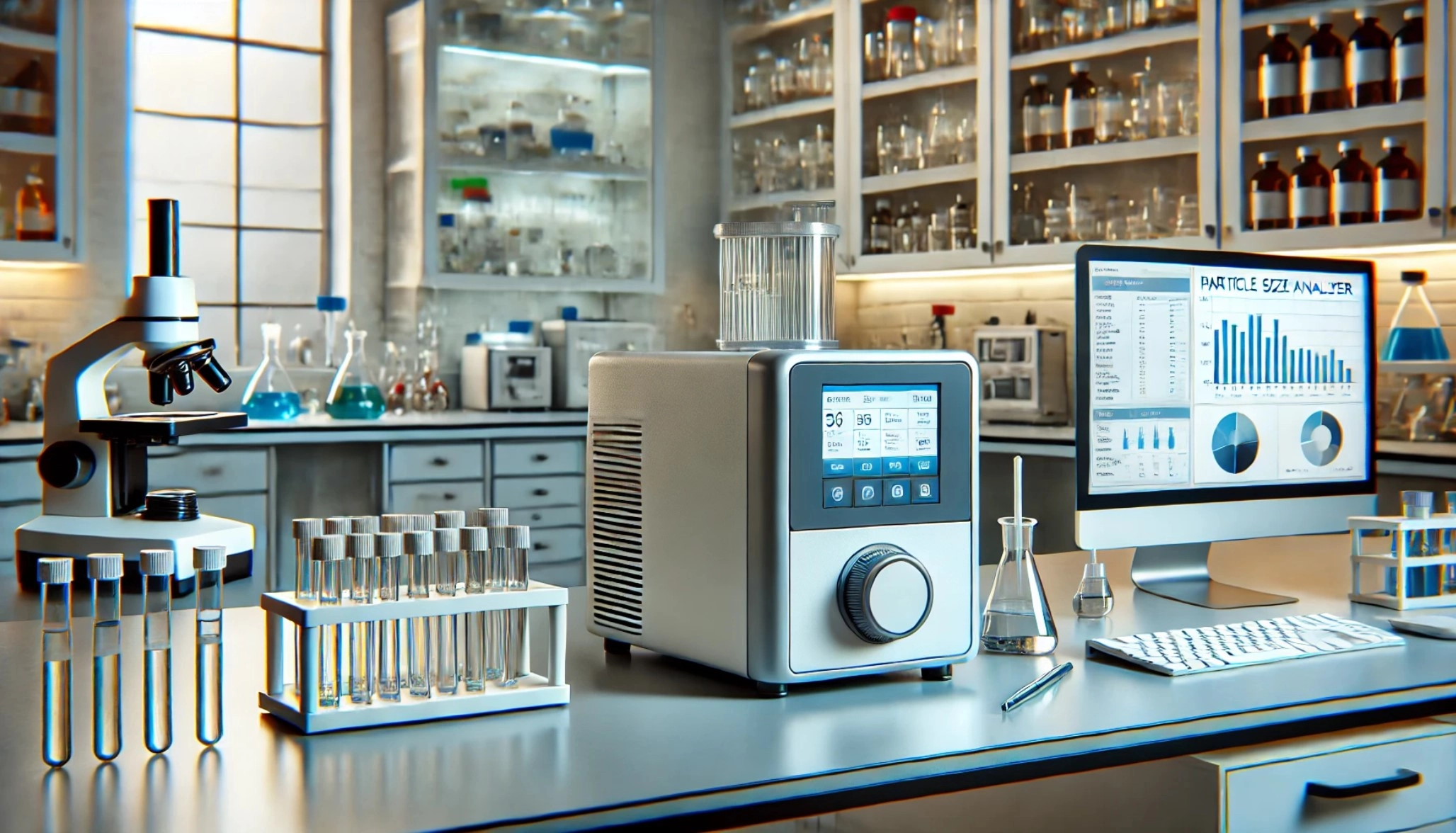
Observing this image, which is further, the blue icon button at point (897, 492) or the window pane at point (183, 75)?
the window pane at point (183, 75)

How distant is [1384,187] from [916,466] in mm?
2700

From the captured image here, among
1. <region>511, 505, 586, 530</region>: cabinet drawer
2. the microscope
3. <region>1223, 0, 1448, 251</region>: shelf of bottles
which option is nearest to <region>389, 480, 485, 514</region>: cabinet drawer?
<region>511, 505, 586, 530</region>: cabinet drawer

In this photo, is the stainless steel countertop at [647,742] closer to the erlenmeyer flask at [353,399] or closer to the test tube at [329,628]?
the test tube at [329,628]

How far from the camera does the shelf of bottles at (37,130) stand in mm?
3967

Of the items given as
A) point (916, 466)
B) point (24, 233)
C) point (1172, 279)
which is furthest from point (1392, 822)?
point (24, 233)

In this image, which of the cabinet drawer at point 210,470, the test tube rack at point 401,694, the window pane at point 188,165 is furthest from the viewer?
the window pane at point 188,165

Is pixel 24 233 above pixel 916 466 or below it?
above

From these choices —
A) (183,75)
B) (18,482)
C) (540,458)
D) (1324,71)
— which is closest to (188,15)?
(183,75)

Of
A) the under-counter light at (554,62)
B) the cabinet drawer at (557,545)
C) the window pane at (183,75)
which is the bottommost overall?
the cabinet drawer at (557,545)

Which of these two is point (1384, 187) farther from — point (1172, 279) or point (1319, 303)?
point (1172, 279)

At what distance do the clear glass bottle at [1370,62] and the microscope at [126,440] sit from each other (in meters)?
2.96

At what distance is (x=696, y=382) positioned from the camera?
48.9 inches

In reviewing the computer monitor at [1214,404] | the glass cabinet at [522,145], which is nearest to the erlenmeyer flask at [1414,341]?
the computer monitor at [1214,404]

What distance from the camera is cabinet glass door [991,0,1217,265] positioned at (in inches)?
154
